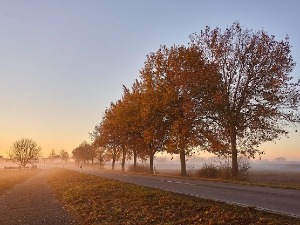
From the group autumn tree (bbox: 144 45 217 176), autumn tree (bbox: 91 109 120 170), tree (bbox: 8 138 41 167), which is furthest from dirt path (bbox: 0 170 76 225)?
tree (bbox: 8 138 41 167)

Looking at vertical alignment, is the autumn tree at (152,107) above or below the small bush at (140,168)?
above

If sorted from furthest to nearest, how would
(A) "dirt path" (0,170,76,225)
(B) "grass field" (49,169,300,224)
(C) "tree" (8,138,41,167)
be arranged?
1. (C) "tree" (8,138,41,167)
2. (A) "dirt path" (0,170,76,225)
3. (B) "grass field" (49,169,300,224)

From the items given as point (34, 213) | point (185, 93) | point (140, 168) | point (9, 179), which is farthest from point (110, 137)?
point (34, 213)

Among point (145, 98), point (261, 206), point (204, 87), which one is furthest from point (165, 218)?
point (145, 98)

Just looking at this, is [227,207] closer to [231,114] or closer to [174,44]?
[231,114]

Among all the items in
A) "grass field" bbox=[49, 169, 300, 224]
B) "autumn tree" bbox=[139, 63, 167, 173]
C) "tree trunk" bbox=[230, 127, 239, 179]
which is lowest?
"grass field" bbox=[49, 169, 300, 224]

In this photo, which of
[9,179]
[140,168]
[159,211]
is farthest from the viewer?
[140,168]

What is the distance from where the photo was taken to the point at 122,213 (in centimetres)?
1519

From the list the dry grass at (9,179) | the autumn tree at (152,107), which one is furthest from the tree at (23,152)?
the autumn tree at (152,107)

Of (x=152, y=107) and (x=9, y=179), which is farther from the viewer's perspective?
(x=9, y=179)

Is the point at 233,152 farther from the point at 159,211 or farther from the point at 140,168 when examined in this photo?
the point at 140,168

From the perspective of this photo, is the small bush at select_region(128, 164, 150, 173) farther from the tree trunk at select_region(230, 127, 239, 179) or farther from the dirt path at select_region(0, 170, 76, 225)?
the dirt path at select_region(0, 170, 76, 225)

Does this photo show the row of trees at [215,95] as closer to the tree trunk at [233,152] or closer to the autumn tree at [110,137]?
the tree trunk at [233,152]

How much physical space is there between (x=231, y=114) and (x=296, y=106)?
5.67 meters
